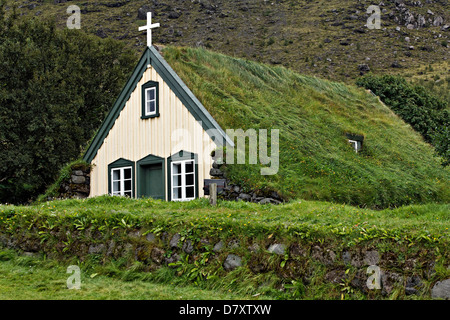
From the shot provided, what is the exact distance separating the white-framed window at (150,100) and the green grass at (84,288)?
932cm

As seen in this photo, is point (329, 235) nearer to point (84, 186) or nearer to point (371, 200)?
point (371, 200)

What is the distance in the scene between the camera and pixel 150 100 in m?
19.2

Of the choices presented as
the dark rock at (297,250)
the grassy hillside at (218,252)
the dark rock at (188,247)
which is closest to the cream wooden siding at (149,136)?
the grassy hillside at (218,252)

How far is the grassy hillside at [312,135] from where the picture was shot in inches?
704

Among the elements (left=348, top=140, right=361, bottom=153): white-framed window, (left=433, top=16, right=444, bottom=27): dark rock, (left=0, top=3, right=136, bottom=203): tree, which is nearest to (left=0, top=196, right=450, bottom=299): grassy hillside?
(left=348, top=140, right=361, bottom=153): white-framed window

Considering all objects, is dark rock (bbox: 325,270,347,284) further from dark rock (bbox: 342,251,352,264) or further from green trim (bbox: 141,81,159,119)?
green trim (bbox: 141,81,159,119)

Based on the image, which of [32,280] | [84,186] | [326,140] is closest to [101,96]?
[84,186]

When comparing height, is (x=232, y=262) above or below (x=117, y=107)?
below

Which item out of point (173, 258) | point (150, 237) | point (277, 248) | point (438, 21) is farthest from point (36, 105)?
point (438, 21)

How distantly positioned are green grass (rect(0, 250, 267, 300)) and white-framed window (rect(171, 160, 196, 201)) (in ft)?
23.9

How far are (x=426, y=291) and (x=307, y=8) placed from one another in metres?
71.8

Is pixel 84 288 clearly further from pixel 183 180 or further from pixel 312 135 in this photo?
pixel 312 135

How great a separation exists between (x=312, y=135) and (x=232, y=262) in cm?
1300

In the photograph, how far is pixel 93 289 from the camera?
9055 millimetres
